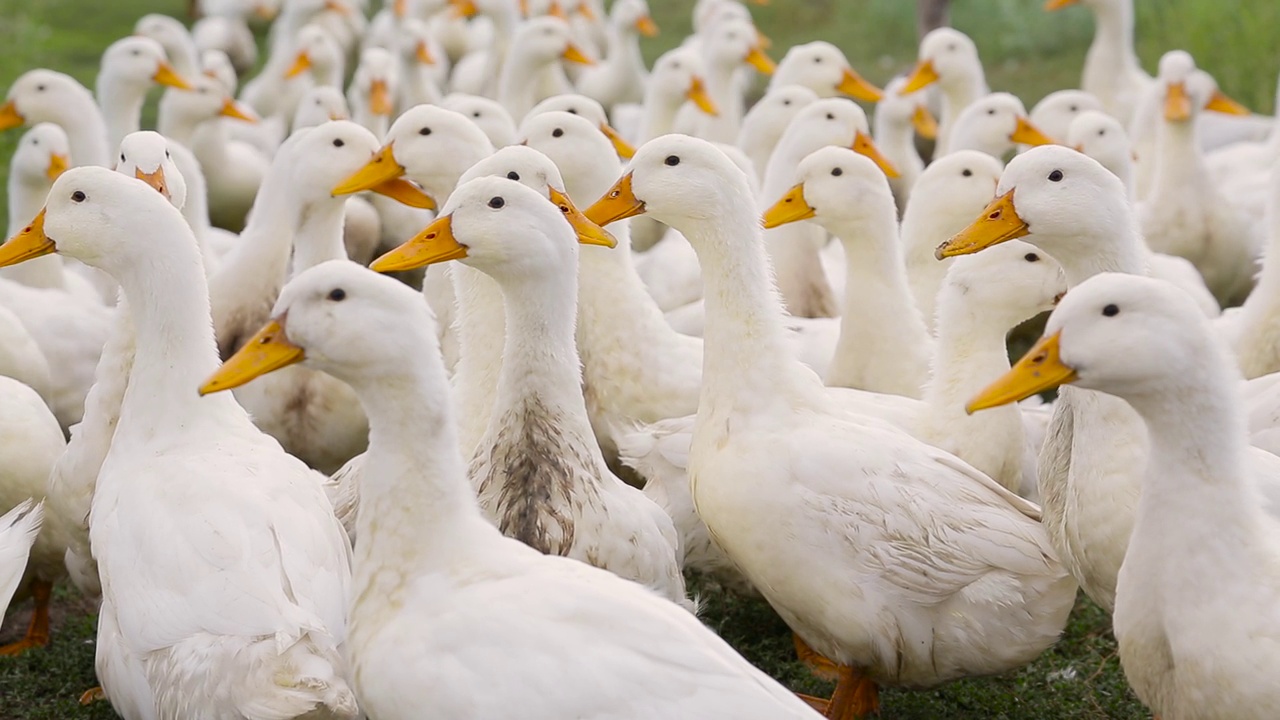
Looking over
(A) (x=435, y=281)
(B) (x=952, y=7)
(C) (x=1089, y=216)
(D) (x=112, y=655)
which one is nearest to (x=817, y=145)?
(A) (x=435, y=281)

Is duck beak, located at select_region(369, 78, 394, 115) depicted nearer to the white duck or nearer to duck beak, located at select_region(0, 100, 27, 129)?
duck beak, located at select_region(0, 100, 27, 129)

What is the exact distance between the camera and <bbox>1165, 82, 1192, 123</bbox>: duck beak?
8016mm

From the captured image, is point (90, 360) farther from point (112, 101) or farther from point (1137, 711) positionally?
point (1137, 711)

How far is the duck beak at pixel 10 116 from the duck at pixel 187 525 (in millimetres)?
3772

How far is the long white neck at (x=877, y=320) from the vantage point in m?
5.68

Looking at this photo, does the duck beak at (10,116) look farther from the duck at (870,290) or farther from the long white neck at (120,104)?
the duck at (870,290)

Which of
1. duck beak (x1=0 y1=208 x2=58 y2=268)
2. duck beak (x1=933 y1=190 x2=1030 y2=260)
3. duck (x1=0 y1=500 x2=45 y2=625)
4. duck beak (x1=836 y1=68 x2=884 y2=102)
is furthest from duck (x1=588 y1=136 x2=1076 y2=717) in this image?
duck beak (x1=836 y1=68 x2=884 y2=102)

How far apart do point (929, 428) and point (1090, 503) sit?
85cm

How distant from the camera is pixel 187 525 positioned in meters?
3.96

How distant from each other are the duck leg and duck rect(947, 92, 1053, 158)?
15.5ft

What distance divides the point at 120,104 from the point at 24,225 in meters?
1.75

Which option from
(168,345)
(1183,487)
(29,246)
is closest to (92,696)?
(168,345)

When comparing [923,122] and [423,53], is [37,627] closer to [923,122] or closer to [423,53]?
[923,122]

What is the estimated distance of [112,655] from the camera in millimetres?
4133
